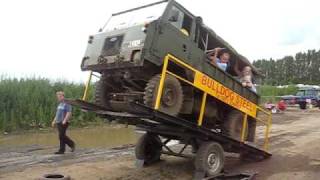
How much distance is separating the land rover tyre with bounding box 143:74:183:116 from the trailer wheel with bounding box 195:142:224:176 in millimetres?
1485

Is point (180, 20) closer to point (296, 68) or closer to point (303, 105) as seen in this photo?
point (303, 105)

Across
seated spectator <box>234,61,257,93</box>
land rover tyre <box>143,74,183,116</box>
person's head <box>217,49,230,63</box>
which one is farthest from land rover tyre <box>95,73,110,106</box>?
seated spectator <box>234,61,257,93</box>

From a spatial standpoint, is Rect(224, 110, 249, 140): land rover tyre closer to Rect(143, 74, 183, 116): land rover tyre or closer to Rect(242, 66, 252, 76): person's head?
Rect(242, 66, 252, 76): person's head

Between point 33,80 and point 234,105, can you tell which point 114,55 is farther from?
point 33,80

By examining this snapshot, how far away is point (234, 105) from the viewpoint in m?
12.1

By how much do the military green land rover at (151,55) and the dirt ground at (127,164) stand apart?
1666 millimetres

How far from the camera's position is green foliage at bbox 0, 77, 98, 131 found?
22922mm

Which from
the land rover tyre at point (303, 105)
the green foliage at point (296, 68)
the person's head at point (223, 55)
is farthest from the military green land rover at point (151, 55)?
the green foliage at point (296, 68)

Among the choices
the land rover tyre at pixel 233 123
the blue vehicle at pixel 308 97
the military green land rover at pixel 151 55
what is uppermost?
the blue vehicle at pixel 308 97

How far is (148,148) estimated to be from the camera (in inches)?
509

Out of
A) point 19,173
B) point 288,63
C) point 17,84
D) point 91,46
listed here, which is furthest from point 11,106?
point 288,63

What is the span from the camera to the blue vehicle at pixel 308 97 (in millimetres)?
45000

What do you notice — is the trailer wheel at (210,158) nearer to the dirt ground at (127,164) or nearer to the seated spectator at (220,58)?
the dirt ground at (127,164)

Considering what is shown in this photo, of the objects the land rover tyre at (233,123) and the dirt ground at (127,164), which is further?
the land rover tyre at (233,123)
